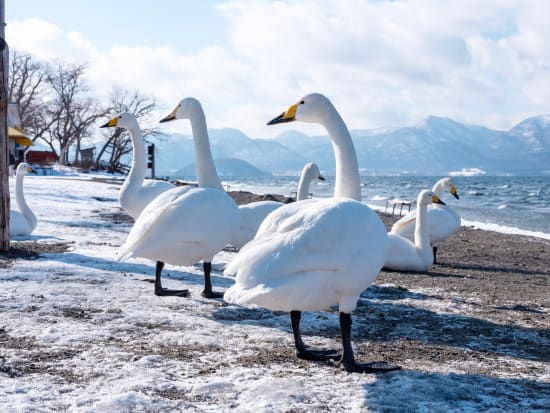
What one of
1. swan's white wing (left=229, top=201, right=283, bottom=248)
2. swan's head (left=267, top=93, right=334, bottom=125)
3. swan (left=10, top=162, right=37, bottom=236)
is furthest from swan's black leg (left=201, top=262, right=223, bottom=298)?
swan (left=10, top=162, right=37, bottom=236)

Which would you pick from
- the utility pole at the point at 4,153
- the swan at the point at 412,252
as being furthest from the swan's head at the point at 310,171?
the utility pole at the point at 4,153

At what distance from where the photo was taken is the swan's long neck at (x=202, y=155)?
7297 millimetres

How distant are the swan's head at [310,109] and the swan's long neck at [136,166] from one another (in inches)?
144

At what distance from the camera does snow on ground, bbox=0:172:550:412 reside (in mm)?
3297

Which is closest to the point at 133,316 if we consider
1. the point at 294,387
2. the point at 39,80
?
the point at 294,387

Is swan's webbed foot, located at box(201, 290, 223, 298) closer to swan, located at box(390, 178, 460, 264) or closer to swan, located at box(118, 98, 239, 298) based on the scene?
swan, located at box(118, 98, 239, 298)

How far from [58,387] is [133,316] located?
167 centimetres

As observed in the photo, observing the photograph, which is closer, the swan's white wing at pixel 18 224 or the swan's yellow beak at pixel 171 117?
the swan's yellow beak at pixel 171 117

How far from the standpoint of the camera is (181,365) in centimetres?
386

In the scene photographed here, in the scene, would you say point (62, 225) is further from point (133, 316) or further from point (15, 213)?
point (133, 316)

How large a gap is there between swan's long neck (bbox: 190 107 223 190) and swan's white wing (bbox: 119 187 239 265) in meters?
1.37

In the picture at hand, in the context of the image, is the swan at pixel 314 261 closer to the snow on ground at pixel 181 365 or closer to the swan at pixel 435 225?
the snow on ground at pixel 181 365

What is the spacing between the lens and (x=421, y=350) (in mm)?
4586

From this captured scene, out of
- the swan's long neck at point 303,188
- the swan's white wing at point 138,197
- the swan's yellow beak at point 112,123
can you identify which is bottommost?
the swan's white wing at point 138,197
